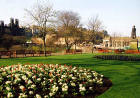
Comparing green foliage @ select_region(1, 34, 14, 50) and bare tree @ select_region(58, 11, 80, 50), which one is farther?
bare tree @ select_region(58, 11, 80, 50)

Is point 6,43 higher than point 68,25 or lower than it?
lower

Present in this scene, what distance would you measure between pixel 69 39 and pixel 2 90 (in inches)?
1494

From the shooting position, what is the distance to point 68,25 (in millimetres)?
42594

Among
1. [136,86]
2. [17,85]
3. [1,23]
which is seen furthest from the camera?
[1,23]

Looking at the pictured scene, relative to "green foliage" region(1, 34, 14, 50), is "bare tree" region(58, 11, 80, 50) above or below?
above

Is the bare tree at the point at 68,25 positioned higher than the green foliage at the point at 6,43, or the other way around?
the bare tree at the point at 68,25

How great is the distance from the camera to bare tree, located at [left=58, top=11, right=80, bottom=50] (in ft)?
132

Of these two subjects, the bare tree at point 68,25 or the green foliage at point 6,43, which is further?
the bare tree at point 68,25

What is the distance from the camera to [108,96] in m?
5.83

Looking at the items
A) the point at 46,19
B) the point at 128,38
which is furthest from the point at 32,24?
the point at 128,38

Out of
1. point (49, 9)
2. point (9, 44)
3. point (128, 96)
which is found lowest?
point (128, 96)

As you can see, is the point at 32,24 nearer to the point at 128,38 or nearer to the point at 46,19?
the point at 46,19

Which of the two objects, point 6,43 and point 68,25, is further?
point 68,25

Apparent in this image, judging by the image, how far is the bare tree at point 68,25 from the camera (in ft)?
132
